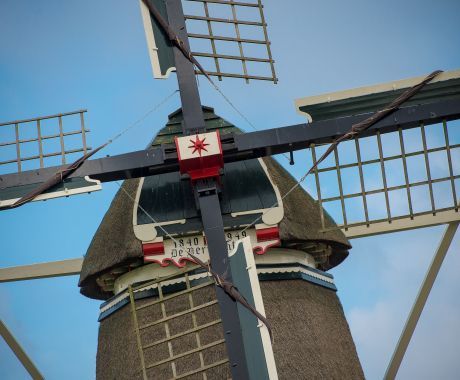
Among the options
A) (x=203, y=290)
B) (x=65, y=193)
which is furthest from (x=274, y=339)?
(x=65, y=193)

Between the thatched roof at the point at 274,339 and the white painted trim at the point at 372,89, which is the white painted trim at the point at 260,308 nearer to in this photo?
the thatched roof at the point at 274,339

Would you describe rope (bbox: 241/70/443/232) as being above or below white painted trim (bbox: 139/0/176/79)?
below

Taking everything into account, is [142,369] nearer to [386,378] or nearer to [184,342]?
[184,342]

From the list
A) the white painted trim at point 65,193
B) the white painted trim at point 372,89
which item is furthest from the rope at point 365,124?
the white painted trim at point 65,193

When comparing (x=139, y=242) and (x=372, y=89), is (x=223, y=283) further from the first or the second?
(x=372, y=89)

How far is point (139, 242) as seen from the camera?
13.4 m

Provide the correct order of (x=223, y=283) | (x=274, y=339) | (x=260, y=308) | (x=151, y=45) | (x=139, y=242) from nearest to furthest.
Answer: (x=260, y=308) < (x=223, y=283) < (x=274, y=339) < (x=139, y=242) < (x=151, y=45)

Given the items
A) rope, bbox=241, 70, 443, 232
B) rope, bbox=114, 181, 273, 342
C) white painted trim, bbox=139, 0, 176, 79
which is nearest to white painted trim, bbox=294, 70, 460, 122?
rope, bbox=241, 70, 443, 232

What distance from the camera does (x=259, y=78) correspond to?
14.3 meters

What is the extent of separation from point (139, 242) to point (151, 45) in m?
1.79

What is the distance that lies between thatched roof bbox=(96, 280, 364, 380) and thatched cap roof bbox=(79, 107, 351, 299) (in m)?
0.41

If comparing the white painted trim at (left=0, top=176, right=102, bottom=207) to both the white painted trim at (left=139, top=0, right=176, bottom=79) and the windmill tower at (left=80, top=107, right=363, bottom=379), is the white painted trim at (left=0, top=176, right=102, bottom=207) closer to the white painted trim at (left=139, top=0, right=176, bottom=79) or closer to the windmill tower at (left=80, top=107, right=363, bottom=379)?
the windmill tower at (left=80, top=107, right=363, bottom=379)

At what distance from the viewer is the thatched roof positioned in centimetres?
1314

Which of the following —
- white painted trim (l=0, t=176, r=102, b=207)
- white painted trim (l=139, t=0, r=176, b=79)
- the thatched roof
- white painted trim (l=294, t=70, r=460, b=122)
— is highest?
white painted trim (l=139, t=0, r=176, b=79)
